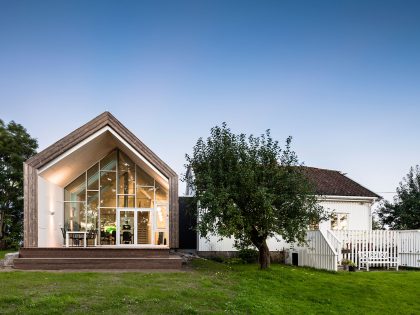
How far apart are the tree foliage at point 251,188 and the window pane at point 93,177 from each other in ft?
25.6

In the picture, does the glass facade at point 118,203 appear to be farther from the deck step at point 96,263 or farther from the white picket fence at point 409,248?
the white picket fence at point 409,248

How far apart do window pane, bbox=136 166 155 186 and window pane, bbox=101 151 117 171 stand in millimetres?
1262

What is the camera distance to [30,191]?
1617 centimetres

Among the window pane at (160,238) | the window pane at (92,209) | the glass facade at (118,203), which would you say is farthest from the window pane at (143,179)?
the window pane at (160,238)

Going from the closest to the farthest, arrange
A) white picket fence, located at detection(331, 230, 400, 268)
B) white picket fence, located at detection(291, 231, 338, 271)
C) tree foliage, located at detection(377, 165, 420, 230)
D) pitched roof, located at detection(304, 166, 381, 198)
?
white picket fence, located at detection(291, 231, 338, 271) < white picket fence, located at detection(331, 230, 400, 268) < pitched roof, located at detection(304, 166, 381, 198) < tree foliage, located at detection(377, 165, 420, 230)

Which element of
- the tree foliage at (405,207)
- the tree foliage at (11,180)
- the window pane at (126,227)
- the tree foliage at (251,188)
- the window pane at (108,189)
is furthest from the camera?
the tree foliage at (11,180)

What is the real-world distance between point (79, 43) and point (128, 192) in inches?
291

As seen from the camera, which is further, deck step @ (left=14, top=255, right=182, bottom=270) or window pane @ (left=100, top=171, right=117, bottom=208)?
window pane @ (left=100, top=171, right=117, bottom=208)

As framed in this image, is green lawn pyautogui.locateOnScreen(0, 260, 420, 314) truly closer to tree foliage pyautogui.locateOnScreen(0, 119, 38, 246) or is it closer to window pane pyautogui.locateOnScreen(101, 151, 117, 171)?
window pane pyautogui.locateOnScreen(101, 151, 117, 171)

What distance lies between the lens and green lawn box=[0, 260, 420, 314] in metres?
8.97

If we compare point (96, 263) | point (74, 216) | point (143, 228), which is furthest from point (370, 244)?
point (74, 216)

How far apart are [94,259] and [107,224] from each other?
6.38 metres

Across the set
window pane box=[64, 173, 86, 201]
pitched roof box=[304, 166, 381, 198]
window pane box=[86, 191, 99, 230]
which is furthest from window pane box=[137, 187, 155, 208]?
pitched roof box=[304, 166, 381, 198]

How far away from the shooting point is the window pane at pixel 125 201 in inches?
830
